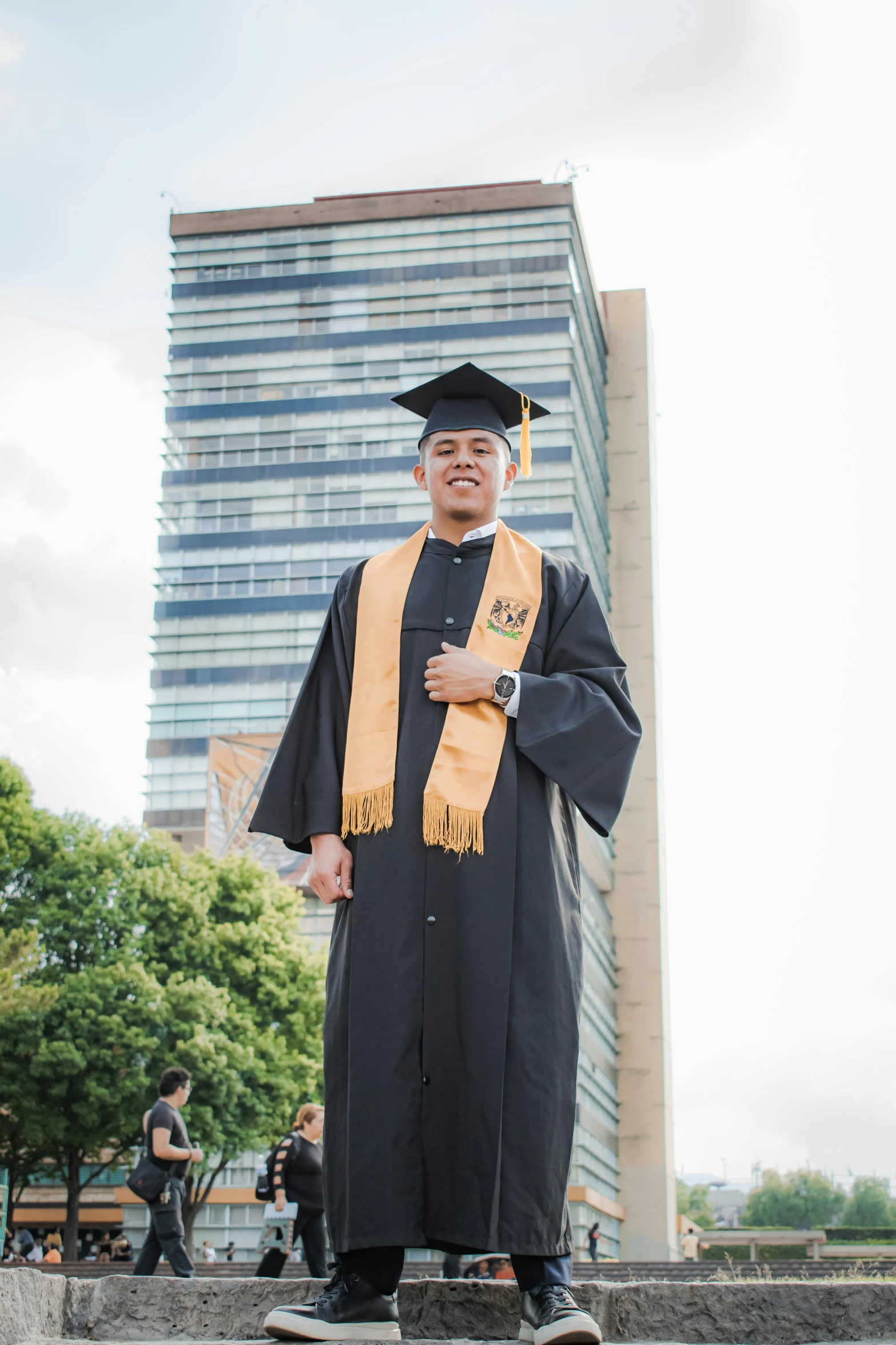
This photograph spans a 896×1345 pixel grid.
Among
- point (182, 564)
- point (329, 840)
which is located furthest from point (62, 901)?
point (182, 564)

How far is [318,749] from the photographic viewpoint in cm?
427

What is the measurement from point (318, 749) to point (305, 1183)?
6.26m

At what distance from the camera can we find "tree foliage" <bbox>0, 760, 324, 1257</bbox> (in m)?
26.0

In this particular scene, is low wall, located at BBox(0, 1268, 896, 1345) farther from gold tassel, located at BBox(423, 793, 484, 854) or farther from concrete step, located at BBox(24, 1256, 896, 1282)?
concrete step, located at BBox(24, 1256, 896, 1282)

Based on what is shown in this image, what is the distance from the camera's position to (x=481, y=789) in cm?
396

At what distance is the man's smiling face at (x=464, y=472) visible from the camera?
4449 millimetres

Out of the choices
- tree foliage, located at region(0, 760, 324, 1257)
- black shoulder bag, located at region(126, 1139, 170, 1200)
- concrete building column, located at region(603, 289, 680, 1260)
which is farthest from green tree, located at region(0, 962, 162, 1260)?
concrete building column, located at region(603, 289, 680, 1260)

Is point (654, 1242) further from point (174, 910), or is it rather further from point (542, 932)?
point (542, 932)

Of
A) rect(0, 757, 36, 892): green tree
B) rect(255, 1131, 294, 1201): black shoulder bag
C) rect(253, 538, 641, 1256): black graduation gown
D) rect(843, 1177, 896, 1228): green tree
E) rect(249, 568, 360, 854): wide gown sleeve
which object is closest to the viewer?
rect(253, 538, 641, 1256): black graduation gown

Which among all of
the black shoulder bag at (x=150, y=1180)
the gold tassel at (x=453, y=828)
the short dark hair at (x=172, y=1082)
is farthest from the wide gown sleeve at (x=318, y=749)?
the short dark hair at (x=172, y=1082)

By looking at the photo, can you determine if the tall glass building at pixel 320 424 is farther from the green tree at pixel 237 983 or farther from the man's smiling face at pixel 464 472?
the man's smiling face at pixel 464 472

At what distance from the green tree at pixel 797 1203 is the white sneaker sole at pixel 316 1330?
382 ft

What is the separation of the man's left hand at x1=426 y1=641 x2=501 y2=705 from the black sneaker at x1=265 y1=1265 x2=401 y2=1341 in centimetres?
163

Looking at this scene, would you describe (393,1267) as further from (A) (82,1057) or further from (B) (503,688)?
(A) (82,1057)
